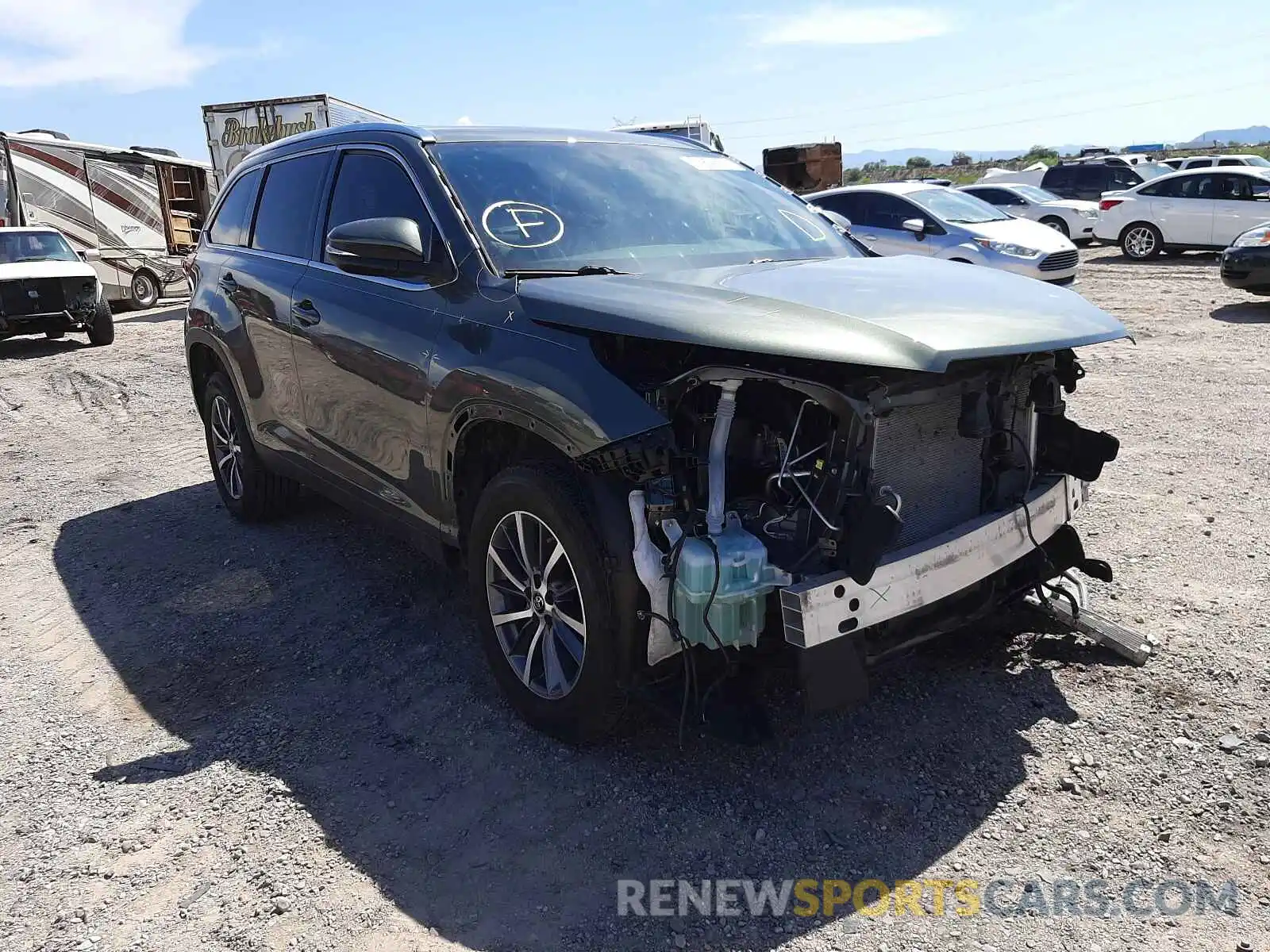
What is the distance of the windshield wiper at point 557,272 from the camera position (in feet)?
11.3

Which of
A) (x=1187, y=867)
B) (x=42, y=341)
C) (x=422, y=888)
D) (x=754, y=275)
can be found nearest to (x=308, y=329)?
(x=754, y=275)

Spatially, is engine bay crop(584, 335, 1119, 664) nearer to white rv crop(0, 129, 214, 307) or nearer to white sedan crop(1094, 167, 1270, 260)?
white sedan crop(1094, 167, 1270, 260)

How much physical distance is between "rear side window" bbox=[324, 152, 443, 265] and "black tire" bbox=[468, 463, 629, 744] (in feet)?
3.40

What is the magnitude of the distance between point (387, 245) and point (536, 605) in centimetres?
134

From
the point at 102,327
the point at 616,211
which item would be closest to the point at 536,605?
the point at 616,211

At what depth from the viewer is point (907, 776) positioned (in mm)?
3139

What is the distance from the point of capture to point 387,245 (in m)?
3.43

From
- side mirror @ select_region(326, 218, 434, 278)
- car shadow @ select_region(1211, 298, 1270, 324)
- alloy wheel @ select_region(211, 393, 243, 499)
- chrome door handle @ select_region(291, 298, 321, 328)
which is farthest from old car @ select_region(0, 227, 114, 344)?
car shadow @ select_region(1211, 298, 1270, 324)

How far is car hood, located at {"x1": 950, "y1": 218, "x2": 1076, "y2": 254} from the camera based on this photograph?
A: 13195 mm

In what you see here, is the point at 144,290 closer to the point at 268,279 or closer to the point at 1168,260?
the point at 268,279

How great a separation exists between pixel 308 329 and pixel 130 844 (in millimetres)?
2251

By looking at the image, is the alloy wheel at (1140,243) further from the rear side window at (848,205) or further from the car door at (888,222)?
the rear side window at (848,205)

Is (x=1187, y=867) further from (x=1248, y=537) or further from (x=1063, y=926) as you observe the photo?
(x=1248, y=537)

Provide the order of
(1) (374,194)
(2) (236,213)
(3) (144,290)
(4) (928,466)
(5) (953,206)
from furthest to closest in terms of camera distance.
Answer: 1. (3) (144,290)
2. (5) (953,206)
3. (2) (236,213)
4. (1) (374,194)
5. (4) (928,466)
